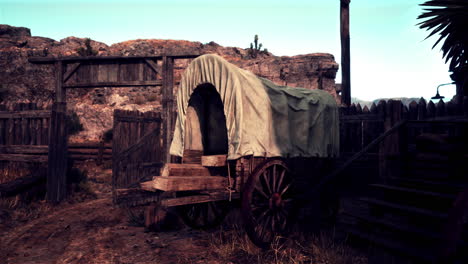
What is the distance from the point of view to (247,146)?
17.8ft

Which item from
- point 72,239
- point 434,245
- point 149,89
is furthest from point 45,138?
point 149,89

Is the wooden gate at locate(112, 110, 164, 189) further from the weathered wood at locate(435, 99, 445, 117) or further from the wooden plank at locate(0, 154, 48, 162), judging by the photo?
the weathered wood at locate(435, 99, 445, 117)

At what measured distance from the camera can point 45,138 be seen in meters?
9.09

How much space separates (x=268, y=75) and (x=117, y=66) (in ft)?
46.7

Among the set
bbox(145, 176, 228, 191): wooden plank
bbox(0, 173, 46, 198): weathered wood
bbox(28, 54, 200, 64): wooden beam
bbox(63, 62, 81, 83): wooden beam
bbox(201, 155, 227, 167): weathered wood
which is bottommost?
bbox(0, 173, 46, 198): weathered wood

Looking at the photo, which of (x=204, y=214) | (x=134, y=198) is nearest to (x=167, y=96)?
(x=134, y=198)

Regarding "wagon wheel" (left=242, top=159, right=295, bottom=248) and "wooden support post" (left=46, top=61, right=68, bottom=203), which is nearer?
"wagon wheel" (left=242, top=159, right=295, bottom=248)

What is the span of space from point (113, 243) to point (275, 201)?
2846 millimetres

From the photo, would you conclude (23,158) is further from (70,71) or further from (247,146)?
(247,146)

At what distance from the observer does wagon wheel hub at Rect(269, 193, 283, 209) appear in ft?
18.6

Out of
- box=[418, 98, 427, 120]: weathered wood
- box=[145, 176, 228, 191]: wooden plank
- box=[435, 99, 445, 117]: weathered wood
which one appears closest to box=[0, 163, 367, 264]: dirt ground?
box=[145, 176, 228, 191]: wooden plank

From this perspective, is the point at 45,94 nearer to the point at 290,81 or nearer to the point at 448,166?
the point at 290,81

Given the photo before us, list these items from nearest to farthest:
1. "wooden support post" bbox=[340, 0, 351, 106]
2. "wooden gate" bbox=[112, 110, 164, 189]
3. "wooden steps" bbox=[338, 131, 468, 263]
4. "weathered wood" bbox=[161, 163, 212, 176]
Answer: "wooden steps" bbox=[338, 131, 468, 263]
"weathered wood" bbox=[161, 163, 212, 176]
"wooden gate" bbox=[112, 110, 164, 189]
"wooden support post" bbox=[340, 0, 351, 106]

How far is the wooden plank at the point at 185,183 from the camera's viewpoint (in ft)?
17.3
